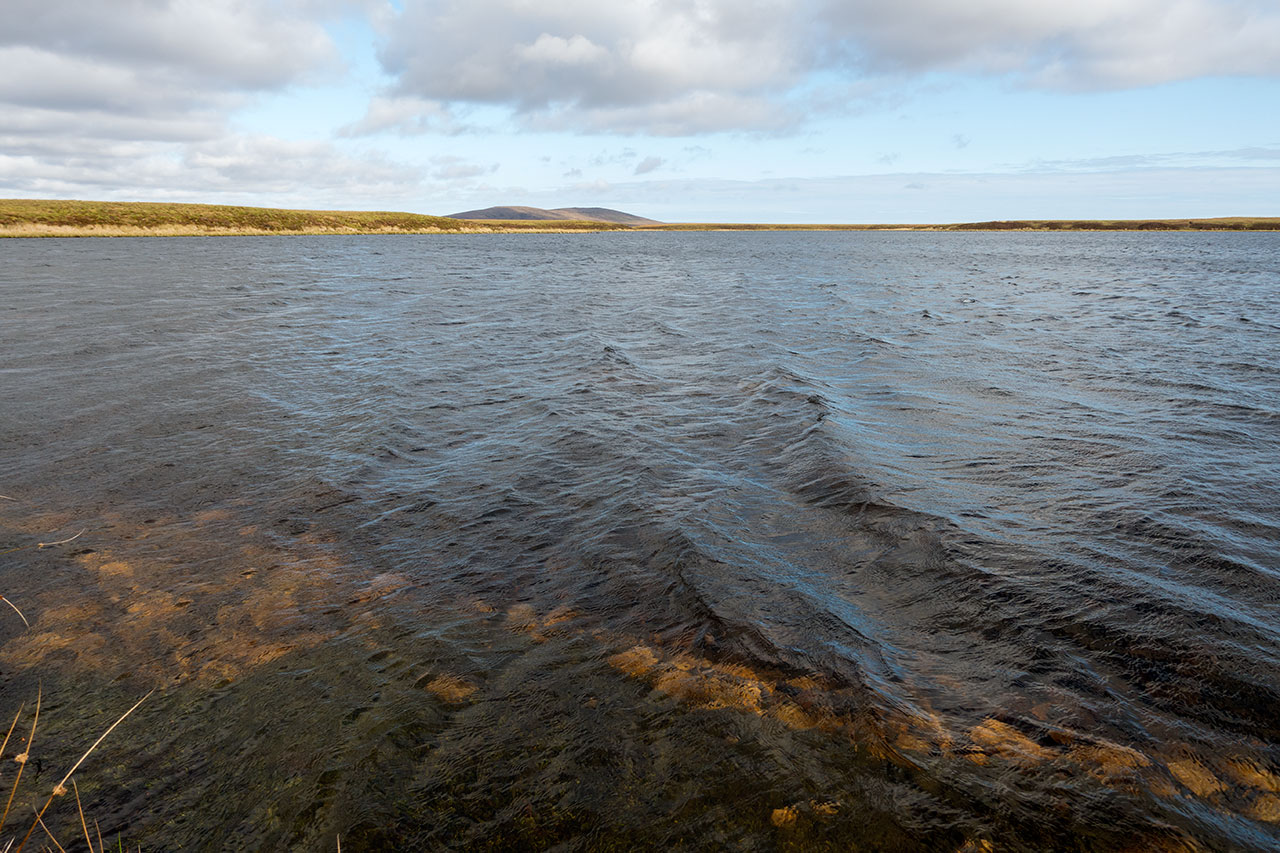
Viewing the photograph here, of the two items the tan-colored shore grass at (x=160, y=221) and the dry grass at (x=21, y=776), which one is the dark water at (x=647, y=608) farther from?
the tan-colored shore grass at (x=160, y=221)

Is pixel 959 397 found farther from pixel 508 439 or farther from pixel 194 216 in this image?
pixel 194 216

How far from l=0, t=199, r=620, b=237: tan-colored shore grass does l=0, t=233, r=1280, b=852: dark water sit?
9378cm

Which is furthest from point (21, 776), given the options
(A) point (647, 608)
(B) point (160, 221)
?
(B) point (160, 221)

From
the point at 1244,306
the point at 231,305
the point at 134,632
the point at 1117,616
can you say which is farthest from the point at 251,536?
the point at 1244,306

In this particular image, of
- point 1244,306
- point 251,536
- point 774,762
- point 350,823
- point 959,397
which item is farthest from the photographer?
point 1244,306

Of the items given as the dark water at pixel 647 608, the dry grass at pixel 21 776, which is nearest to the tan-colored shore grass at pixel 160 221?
the dark water at pixel 647 608

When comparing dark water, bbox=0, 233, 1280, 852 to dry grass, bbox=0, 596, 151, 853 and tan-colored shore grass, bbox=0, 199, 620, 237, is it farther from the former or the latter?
tan-colored shore grass, bbox=0, 199, 620, 237

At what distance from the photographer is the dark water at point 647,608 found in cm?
408

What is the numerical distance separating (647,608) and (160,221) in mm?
117839

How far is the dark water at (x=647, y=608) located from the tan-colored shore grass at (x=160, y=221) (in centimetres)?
9378

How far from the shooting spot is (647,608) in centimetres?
634

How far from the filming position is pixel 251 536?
7.55m

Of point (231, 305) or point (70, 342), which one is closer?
point (70, 342)

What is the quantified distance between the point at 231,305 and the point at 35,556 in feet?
79.5
